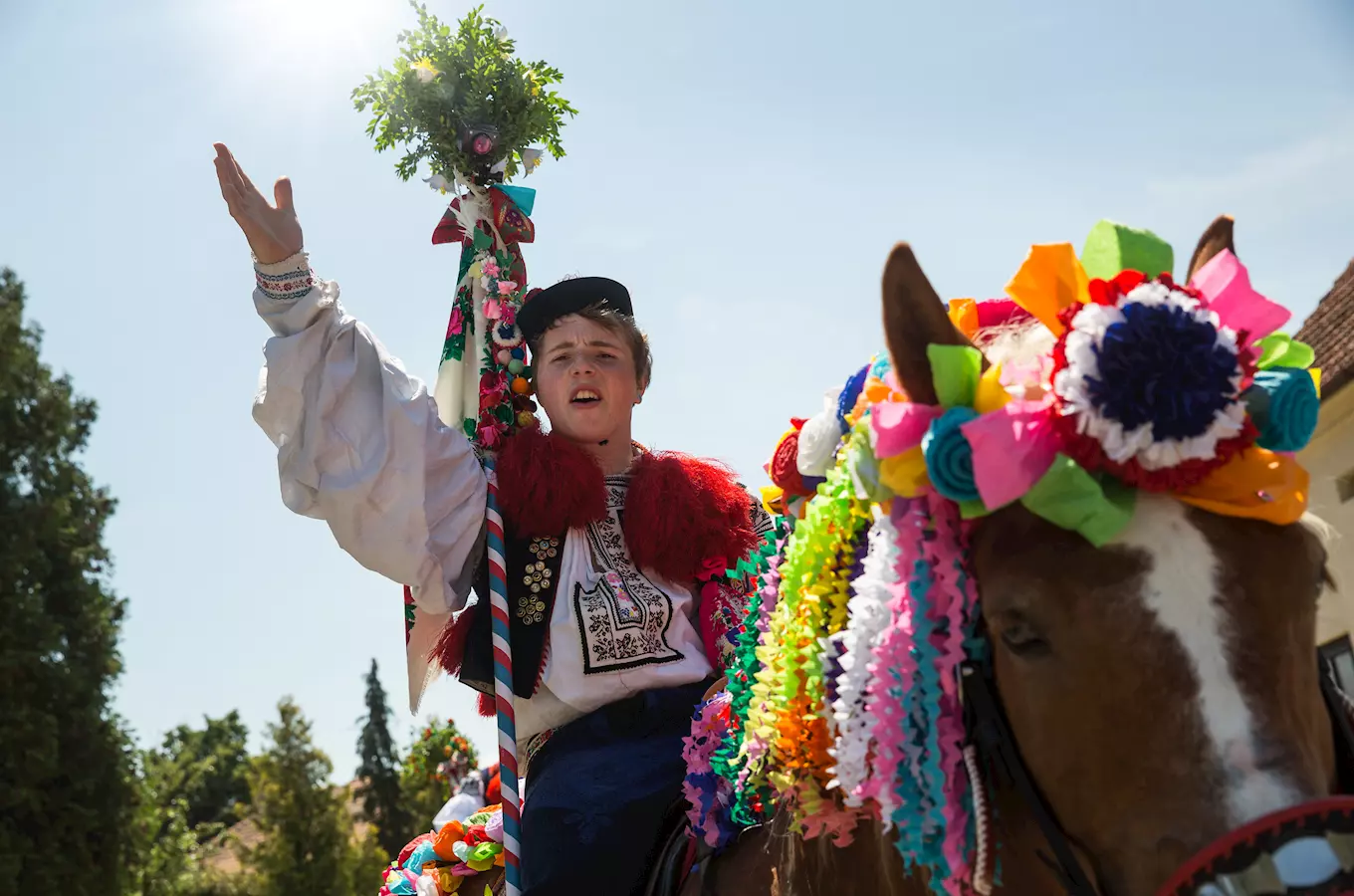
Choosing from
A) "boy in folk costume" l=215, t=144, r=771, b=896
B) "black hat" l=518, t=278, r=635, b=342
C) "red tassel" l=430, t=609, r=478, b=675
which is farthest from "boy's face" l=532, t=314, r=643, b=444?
"red tassel" l=430, t=609, r=478, b=675

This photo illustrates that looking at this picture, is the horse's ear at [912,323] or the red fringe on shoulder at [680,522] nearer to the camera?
the horse's ear at [912,323]

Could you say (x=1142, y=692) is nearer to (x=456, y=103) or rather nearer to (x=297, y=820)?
(x=456, y=103)

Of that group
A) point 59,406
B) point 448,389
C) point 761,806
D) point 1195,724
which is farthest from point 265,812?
point 1195,724

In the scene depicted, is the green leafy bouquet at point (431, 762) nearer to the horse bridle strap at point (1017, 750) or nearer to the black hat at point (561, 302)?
the black hat at point (561, 302)

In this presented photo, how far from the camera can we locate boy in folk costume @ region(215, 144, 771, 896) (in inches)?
124

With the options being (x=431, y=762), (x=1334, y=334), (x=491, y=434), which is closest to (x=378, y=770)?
(x=431, y=762)

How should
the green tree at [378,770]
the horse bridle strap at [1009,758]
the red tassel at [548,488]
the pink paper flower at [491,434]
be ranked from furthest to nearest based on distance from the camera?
the green tree at [378,770] → the pink paper flower at [491,434] → the red tassel at [548,488] → the horse bridle strap at [1009,758]

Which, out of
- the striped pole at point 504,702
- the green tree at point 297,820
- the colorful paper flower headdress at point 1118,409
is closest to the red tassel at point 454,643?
the striped pole at point 504,702

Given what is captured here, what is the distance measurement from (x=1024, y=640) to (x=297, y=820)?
65.0 ft

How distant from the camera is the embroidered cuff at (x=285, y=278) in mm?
3383

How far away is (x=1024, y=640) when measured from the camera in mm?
1816

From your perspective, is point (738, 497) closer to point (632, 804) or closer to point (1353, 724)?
point (632, 804)

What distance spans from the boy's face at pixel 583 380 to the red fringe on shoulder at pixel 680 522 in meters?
0.22

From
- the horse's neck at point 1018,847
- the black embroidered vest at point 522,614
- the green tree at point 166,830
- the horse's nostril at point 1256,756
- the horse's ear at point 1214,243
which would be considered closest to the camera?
the horse's nostril at point 1256,756
